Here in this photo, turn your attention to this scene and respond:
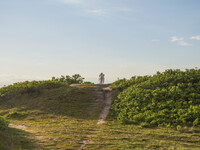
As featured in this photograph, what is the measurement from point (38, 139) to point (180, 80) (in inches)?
654

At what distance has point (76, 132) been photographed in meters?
14.3

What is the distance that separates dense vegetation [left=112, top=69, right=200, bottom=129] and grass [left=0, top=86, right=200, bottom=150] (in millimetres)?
1509

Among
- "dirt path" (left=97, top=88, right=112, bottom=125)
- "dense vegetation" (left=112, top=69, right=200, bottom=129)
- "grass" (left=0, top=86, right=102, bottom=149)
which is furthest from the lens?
"dirt path" (left=97, top=88, right=112, bottom=125)

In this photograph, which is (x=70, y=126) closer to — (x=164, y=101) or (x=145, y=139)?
(x=145, y=139)

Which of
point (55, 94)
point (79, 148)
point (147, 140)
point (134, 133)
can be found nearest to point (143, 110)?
point (134, 133)

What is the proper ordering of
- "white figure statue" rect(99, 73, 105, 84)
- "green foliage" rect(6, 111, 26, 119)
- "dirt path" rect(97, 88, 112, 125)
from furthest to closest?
1. "white figure statue" rect(99, 73, 105, 84)
2. "green foliage" rect(6, 111, 26, 119)
3. "dirt path" rect(97, 88, 112, 125)

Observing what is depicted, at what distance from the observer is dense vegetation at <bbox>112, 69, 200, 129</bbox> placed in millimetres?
16562

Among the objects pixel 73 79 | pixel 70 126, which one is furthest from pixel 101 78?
pixel 70 126

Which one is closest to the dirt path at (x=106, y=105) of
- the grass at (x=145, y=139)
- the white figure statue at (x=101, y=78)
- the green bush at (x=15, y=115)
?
the grass at (x=145, y=139)

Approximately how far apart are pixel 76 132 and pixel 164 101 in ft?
31.3

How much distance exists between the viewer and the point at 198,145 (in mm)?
11562

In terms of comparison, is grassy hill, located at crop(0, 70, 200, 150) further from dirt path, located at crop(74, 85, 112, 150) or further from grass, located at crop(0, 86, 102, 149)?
dirt path, located at crop(74, 85, 112, 150)

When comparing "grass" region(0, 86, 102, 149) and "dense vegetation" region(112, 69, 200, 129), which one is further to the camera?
"dense vegetation" region(112, 69, 200, 129)

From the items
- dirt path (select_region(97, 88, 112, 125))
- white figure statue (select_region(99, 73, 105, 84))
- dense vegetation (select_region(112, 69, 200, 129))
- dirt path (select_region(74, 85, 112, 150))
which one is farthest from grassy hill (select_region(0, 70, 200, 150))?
white figure statue (select_region(99, 73, 105, 84))
